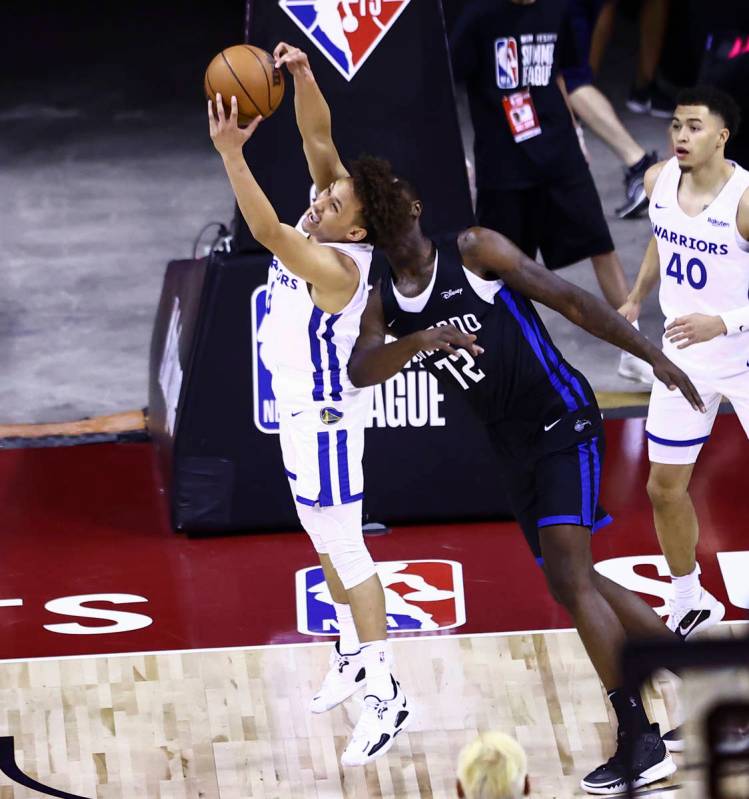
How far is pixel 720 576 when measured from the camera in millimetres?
6676

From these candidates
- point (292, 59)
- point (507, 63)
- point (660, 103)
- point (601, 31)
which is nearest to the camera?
point (292, 59)

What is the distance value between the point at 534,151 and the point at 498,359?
10.4 ft

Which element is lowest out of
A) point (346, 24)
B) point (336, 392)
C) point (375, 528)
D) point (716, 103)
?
point (375, 528)

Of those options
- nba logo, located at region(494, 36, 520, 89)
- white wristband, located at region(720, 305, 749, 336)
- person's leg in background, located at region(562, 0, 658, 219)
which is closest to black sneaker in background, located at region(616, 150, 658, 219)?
person's leg in background, located at region(562, 0, 658, 219)

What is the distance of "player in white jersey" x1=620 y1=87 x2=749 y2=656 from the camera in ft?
19.0

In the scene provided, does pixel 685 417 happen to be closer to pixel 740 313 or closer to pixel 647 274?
pixel 740 313

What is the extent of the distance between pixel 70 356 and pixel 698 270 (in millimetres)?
4001

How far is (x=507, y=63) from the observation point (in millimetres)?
8250

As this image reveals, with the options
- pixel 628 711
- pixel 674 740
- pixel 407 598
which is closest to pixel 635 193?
pixel 407 598

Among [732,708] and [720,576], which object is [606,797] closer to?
[720,576]

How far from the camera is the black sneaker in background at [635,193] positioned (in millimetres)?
10391

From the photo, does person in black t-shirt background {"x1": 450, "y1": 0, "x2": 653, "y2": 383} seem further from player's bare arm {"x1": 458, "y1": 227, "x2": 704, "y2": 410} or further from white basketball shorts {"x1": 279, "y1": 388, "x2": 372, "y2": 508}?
player's bare arm {"x1": 458, "y1": 227, "x2": 704, "y2": 410}

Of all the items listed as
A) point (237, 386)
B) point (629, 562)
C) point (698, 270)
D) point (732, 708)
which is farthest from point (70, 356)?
point (732, 708)

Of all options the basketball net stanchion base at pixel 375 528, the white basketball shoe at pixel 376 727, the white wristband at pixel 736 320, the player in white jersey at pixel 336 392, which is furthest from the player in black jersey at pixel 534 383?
the basketball net stanchion base at pixel 375 528
